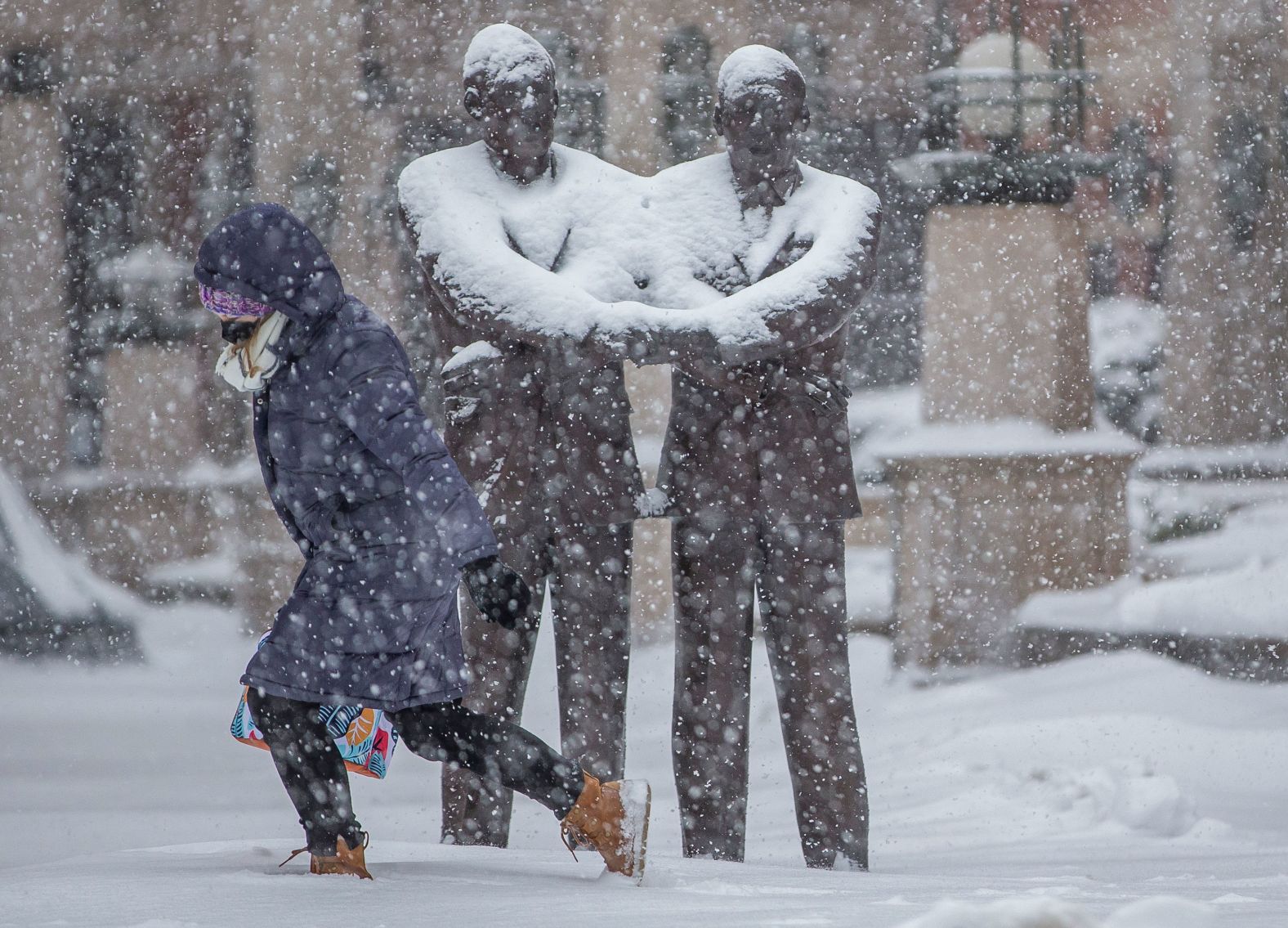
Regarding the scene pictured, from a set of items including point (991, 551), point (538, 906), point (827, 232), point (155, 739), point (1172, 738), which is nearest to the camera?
point (538, 906)

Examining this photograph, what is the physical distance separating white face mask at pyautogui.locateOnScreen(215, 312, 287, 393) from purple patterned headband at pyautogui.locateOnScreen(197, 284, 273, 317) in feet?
0.06

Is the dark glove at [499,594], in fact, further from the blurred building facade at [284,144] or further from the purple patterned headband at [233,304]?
the blurred building facade at [284,144]

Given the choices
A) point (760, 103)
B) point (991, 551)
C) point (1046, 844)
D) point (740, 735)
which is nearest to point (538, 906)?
point (740, 735)

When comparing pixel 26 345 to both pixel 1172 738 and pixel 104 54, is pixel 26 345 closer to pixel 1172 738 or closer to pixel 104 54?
pixel 104 54

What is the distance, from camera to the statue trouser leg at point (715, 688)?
11.5 ft

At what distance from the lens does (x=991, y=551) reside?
21.4ft

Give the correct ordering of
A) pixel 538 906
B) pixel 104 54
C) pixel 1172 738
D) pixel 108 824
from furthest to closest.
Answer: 1. pixel 104 54
2. pixel 1172 738
3. pixel 108 824
4. pixel 538 906

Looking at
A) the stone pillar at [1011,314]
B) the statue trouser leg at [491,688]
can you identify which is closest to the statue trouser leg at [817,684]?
the statue trouser leg at [491,688]

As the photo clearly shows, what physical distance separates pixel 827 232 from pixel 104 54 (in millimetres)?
7353

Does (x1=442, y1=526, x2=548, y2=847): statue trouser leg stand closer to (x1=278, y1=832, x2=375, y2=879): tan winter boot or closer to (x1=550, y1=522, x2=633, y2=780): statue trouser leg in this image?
(x1=550, y1=522, x2=633, y2=780): statue trouser leg

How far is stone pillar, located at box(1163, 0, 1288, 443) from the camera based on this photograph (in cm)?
912

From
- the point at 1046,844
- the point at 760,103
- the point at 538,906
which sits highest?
the point at 760,103

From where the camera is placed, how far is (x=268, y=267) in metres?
2.70

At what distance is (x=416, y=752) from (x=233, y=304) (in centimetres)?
86
